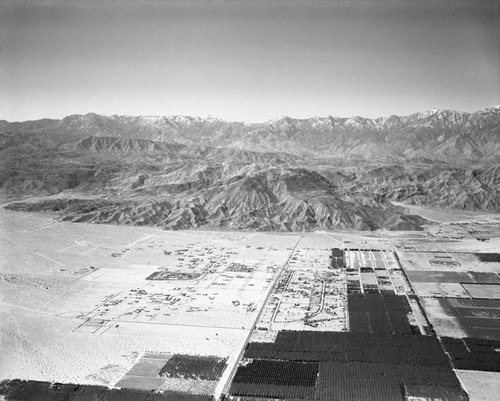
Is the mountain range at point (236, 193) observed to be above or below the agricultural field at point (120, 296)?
above

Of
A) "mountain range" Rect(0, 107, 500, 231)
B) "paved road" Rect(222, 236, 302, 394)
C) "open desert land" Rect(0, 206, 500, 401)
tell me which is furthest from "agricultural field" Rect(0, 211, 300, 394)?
"mountain range" Rect(0, 107, 500, 231)

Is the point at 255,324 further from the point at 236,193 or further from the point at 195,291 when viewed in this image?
the point at 236,193

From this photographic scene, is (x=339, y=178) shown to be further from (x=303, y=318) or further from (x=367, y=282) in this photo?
(x=303, y=318)

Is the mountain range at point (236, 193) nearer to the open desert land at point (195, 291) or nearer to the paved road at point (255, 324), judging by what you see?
the open desert land at point (195, 291)

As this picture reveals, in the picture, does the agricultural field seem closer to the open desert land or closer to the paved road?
the open desert land

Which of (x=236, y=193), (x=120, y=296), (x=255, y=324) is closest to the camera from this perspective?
(x=255, y=324)

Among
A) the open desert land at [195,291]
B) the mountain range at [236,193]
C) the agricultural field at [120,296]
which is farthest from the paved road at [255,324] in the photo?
the mountain range at [236,193]

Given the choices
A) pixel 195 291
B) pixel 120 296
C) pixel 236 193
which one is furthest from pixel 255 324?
pixel 236 193

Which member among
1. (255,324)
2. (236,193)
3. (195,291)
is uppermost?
(236,193)

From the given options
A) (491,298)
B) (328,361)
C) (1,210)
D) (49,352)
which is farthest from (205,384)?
(1,210)
